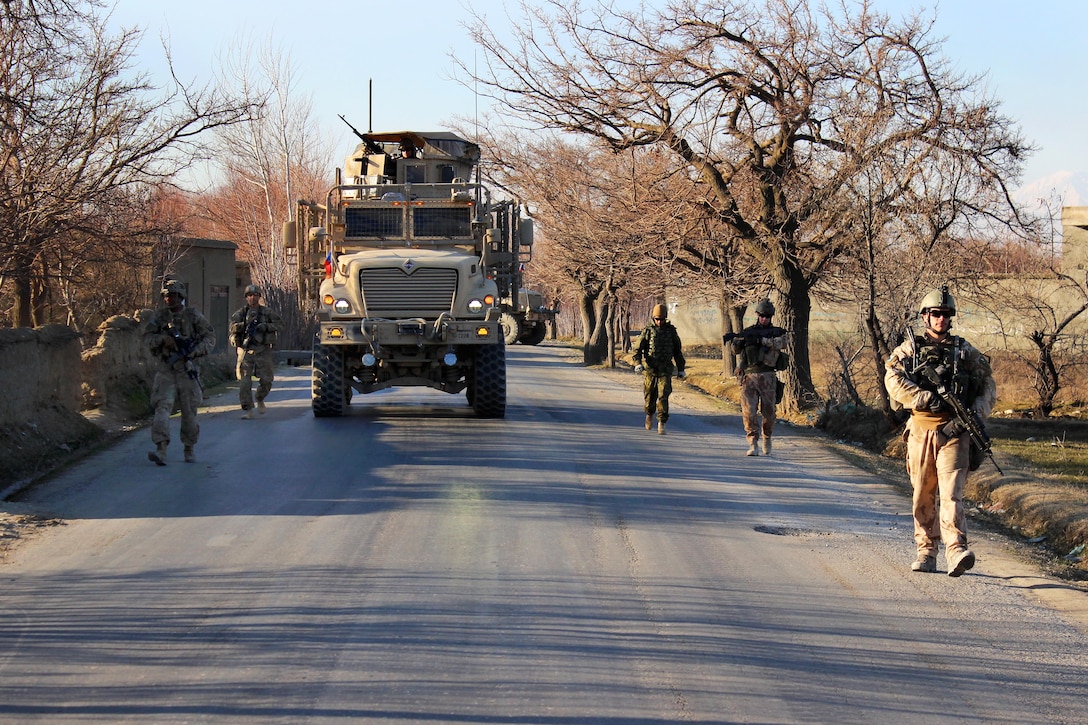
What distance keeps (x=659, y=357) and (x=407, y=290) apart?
11.4 ft

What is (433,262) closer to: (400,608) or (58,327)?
(58,327)

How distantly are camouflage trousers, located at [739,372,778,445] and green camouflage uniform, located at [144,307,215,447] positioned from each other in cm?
608

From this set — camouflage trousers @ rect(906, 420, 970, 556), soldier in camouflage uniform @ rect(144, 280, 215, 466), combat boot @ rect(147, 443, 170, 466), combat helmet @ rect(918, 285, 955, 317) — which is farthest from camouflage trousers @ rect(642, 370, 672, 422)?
combat helmet @ rect(918, 285, 955, 317)

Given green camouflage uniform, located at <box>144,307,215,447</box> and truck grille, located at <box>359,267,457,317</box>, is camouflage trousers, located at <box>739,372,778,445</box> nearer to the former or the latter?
truck grille, located at <box>359,267,457,317</box>

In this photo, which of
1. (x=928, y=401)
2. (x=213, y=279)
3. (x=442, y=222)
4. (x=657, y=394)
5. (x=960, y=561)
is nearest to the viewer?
(x=960, y=561)

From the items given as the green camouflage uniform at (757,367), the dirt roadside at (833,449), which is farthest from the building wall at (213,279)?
the green camouflage uniform at (757,367)

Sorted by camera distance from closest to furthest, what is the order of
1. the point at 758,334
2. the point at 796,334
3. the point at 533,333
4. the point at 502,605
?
1. the point at 502,605
2. the point at 758,334
3. the point at 796,334
4. the point at 533,333

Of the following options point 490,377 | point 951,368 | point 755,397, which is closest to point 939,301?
point 951,368

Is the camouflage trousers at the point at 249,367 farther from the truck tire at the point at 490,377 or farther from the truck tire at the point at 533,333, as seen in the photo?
the truck tire at the point at 533,333

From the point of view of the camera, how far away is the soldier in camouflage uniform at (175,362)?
11086 mm

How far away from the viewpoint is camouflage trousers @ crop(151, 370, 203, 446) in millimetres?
11031

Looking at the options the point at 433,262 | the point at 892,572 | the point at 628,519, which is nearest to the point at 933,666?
the point at 892,572

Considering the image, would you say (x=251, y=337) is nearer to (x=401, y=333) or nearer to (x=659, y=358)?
(x=401, y=333)

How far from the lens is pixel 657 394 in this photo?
1492 centimetres
